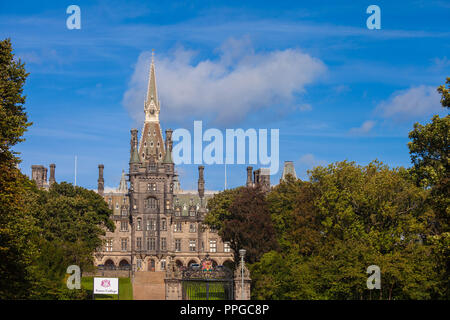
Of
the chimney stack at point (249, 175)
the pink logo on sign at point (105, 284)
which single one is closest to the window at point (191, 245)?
the chimney stack at point (249, 175)

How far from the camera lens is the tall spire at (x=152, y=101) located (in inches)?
5032

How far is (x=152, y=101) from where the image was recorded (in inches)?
5049

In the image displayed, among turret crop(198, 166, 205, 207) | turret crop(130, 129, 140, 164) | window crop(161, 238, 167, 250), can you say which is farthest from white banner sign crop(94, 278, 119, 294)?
turret crop(198, 166, 205, 207)

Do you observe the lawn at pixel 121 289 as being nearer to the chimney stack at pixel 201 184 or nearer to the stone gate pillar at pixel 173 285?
the stone gate pillar at pixel 173 285

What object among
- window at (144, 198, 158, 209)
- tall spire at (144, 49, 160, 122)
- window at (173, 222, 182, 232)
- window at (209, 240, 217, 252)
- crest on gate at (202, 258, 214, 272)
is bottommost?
crest on gate at (202, 258, 214, 272)

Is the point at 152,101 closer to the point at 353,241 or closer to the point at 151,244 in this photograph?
the point at 151,244

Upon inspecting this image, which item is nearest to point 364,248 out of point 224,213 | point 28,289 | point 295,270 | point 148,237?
point 295,270

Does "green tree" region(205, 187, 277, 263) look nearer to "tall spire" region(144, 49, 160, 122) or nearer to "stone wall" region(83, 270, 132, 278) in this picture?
"stone wall" region(83, 270, 132, 278)

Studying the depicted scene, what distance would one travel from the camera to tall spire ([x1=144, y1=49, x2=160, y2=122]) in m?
128

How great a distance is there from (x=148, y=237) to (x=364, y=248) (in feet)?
252

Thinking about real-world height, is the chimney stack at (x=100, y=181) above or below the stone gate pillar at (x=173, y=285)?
above

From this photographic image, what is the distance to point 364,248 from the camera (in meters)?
50.4

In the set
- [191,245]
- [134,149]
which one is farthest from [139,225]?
[134,149]

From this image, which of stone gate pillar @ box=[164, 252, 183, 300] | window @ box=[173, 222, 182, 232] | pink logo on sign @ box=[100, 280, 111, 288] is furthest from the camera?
window @ box=[173, 222, 182, 232]
